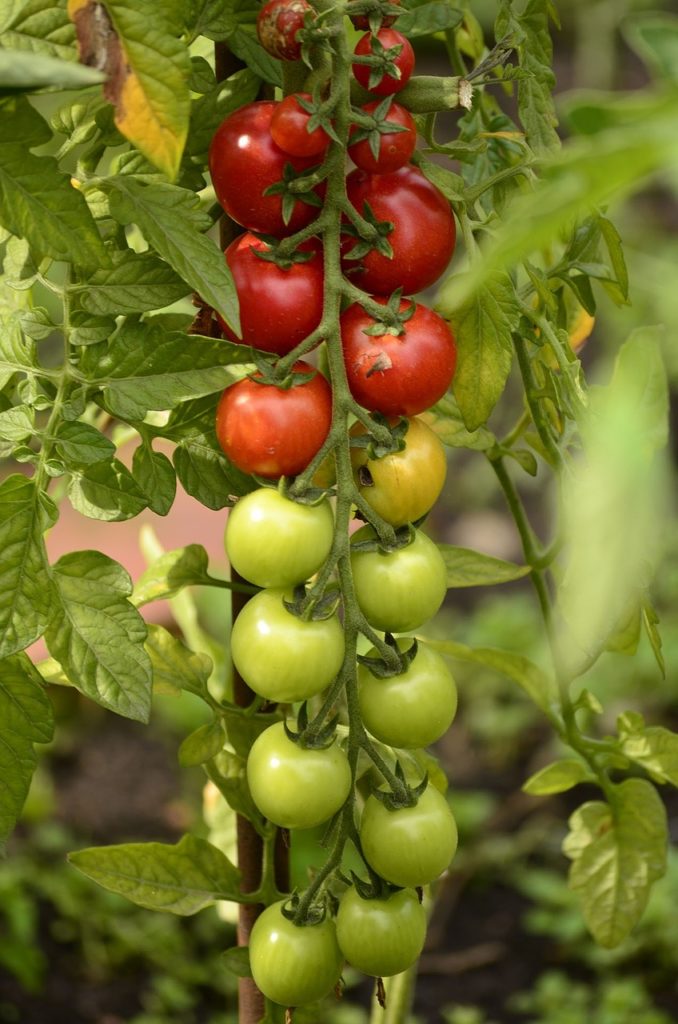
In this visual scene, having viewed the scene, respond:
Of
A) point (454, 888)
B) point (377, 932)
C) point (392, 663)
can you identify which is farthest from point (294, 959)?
point (454, 888)

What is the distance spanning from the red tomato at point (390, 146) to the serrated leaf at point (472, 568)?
27 cm

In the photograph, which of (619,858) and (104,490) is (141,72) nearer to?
(104,490)

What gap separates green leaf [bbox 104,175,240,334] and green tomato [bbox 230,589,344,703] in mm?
125

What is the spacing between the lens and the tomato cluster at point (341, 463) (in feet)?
1.67

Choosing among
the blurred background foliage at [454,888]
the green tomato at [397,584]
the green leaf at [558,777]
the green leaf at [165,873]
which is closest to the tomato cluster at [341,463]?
the green tomato at [397,584]

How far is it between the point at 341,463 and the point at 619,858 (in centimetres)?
41

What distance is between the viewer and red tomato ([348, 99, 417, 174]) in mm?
525

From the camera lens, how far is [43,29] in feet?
1.51

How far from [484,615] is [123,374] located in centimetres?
183

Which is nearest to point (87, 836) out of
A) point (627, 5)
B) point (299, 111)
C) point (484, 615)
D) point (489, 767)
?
point (489, 767)

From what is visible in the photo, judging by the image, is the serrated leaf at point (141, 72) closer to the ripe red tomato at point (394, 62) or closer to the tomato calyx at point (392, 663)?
the ripe red tomato at point (394, 62)

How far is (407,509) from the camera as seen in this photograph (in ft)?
1.75

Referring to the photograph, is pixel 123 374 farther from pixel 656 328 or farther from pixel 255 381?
pixel 656 328

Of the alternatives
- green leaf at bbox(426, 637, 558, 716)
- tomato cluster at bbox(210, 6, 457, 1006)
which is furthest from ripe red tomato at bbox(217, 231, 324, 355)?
green leaf at bbox(426, 637, 558, 716)
